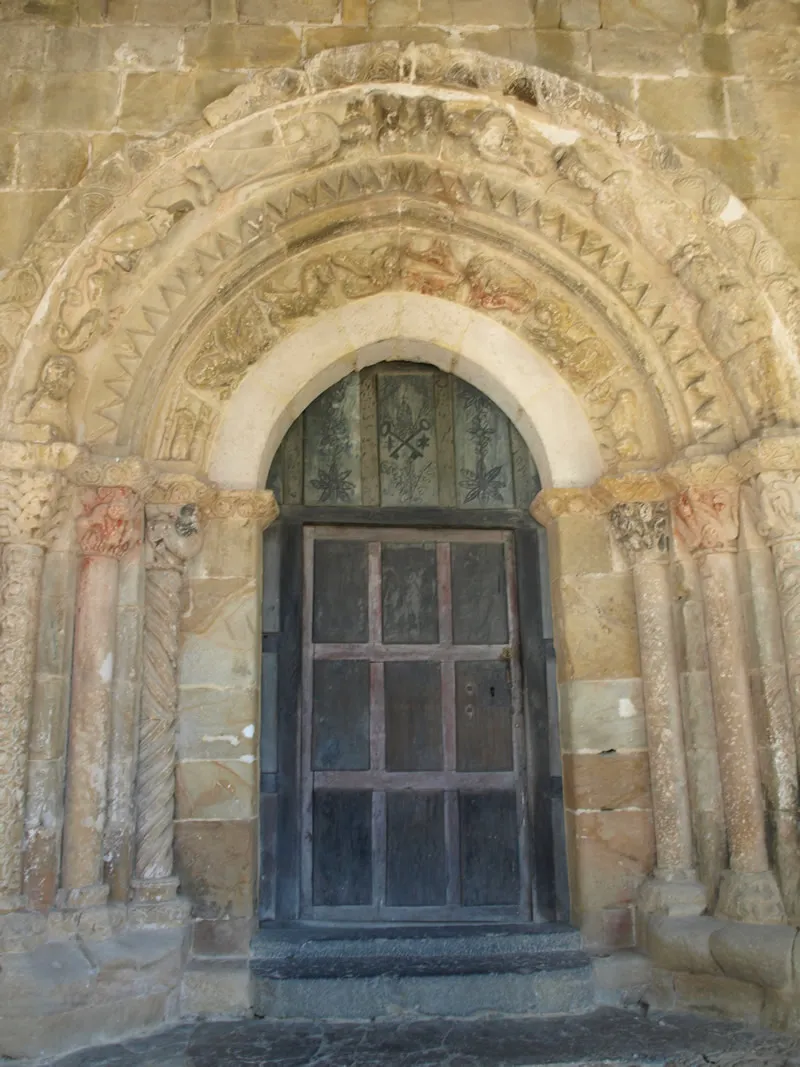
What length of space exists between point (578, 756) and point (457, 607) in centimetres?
94

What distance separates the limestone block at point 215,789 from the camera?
12.4ft

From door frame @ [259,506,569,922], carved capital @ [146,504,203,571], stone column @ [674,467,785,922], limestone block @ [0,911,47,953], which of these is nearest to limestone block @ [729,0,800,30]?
stone column @ [674,467,785,922]

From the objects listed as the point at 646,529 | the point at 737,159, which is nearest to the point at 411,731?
the point at 646,529

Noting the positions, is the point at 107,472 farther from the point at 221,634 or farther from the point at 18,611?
the point at 221,634

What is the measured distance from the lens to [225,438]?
165 inches

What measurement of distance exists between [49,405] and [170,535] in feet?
2.44

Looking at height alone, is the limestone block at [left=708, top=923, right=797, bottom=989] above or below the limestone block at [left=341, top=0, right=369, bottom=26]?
below

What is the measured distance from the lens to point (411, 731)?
4.27 metres

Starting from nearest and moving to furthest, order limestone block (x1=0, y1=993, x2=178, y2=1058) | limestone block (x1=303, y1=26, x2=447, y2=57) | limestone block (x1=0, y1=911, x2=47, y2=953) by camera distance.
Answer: limestone block (x1=0, y1=993, x2=178, y2=1058) → limestone block (x1=0, y1=911, x2=47, y2=953) → limestone block (x1=303, y1=26, x2=447, y2=57)

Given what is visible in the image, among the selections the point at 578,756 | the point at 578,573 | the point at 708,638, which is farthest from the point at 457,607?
the point at 708,638

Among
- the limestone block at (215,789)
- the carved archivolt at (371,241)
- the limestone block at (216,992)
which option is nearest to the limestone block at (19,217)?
the carved archivolt at (371,241)

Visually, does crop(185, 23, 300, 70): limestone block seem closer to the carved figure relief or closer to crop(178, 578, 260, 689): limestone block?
the carved figure relief

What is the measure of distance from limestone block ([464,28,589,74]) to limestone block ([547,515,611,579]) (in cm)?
215

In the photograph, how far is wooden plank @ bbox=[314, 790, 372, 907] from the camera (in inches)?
162
